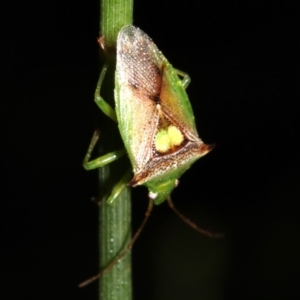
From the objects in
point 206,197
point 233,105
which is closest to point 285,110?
point 233,105

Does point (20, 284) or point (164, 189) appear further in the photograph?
point (20, 284)

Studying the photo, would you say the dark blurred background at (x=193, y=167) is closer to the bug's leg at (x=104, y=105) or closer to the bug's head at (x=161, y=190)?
the bug's head at (x=161, y=190)

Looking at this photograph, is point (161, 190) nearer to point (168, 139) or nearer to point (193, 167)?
point (168, 139)

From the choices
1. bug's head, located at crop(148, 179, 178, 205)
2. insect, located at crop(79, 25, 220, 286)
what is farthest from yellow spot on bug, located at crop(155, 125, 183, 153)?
bug's head, located at crop(148, 179, 178, 205)

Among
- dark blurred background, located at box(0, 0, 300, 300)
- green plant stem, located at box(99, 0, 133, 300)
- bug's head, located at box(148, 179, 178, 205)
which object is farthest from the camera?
dark blurred background, located at box(0, 0, 300, 300)

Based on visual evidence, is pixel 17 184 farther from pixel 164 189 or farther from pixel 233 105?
pixel 164 189

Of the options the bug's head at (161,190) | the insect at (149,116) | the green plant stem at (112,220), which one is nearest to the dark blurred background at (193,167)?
the bug's head at (161,190)

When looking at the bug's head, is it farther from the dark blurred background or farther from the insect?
the dark blurred background

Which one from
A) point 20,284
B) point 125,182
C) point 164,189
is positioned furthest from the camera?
point 20,284
